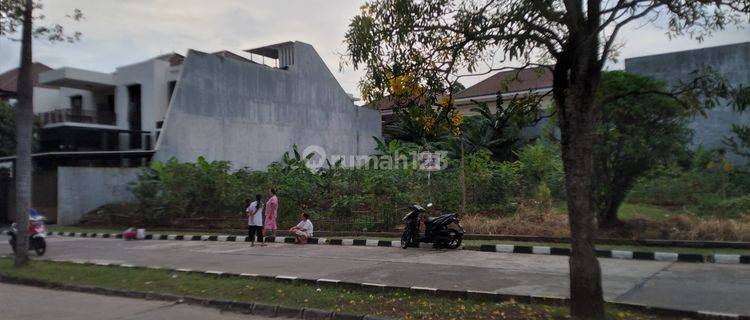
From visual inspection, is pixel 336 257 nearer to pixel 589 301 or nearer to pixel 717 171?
pixel 589 301

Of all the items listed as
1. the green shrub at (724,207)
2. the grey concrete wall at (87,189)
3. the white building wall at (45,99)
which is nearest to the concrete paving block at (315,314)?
the green shrub at (724,207)

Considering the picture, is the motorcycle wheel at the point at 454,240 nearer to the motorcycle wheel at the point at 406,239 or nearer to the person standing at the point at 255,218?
the motorcycle wheel at the point at 406,239

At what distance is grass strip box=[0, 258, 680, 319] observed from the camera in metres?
7.20

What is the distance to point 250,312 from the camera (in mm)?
8234

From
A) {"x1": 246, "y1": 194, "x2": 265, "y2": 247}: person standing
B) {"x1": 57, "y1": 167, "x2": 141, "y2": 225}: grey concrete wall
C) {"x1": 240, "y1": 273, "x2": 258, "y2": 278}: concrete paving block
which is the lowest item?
{"x1": 240, "y1": 273, "x2": 258, "y2": 278}: concrete paving block

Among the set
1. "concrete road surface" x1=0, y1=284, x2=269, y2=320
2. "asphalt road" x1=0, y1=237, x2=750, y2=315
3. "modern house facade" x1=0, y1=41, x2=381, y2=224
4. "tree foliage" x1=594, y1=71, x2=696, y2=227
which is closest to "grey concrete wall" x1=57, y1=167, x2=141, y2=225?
"modern house facade" x1=0, y1=41, x2=381, y2=224

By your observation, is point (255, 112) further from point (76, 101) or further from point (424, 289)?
point (424, 289)

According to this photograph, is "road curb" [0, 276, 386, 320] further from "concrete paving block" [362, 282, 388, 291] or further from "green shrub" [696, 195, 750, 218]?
"green shrub" [696, 195, 750, 218]

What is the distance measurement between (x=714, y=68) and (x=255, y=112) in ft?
71.2

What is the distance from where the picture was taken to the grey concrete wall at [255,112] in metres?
27.5

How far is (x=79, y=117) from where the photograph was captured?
1286 inches

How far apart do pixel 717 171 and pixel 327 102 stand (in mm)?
25101

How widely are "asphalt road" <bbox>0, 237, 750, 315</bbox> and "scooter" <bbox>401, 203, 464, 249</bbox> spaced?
13.8 inches

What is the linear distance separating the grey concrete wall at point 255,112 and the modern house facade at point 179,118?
5cm
